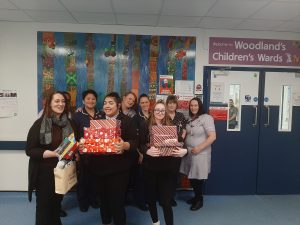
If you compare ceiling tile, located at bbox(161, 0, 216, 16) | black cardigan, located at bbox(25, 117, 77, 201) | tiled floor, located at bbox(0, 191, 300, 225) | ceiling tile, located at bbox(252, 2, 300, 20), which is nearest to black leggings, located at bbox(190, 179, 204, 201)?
tiled floor, located at bbox(0, 191, 300, 225)

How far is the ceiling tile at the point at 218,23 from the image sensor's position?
3340mm

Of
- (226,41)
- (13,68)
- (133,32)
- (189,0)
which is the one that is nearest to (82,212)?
(13,68)

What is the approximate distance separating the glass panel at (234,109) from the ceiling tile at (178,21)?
1.13 metres

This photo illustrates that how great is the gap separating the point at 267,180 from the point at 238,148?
0.70 meters

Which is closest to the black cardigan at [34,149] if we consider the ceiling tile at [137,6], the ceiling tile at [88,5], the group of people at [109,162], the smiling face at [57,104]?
the group of people at [109,162]

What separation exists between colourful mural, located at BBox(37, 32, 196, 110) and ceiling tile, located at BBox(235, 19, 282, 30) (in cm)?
74

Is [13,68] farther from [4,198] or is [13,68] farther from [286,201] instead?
[286,201]

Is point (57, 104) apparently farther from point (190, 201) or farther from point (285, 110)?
point (285, 110)

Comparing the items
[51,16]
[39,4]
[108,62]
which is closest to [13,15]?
[51,16]

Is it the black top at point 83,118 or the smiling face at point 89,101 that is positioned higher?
the smiling face at point 89,101

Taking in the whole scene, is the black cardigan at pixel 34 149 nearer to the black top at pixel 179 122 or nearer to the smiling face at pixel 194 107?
the black top at pixel 179 122

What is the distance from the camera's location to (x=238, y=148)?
152 inches

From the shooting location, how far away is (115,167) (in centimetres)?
226

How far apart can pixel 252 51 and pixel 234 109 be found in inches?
36.5
